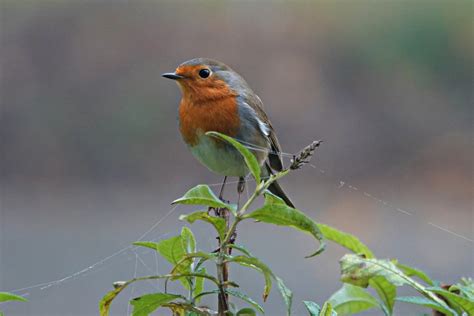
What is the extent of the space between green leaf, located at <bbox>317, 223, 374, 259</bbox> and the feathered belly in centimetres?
126

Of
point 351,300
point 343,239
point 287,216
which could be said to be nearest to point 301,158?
point 287,216

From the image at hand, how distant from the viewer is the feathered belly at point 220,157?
2619 mm

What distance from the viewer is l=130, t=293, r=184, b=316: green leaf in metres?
1.08

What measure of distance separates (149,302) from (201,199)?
0.51 ft

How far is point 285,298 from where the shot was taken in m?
1.04

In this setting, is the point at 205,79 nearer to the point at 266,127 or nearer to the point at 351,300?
the point at 266,127

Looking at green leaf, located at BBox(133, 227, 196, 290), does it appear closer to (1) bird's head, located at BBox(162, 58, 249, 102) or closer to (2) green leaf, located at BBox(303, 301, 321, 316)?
(2) green leaf, located at BBox(303, 301, 321, 316)

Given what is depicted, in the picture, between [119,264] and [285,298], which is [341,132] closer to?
[119,264]

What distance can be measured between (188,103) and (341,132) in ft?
27.5

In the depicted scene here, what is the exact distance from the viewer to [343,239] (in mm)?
1337

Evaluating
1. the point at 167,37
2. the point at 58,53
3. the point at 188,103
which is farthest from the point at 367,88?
the point at 188,103

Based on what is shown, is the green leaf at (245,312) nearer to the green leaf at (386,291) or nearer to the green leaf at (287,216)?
the green leaf at (287,216)

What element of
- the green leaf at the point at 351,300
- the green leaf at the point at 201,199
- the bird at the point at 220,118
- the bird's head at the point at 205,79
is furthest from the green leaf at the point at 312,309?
the bird's head at the point at 205,79

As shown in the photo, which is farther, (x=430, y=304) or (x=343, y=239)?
(x=343, y=239)
